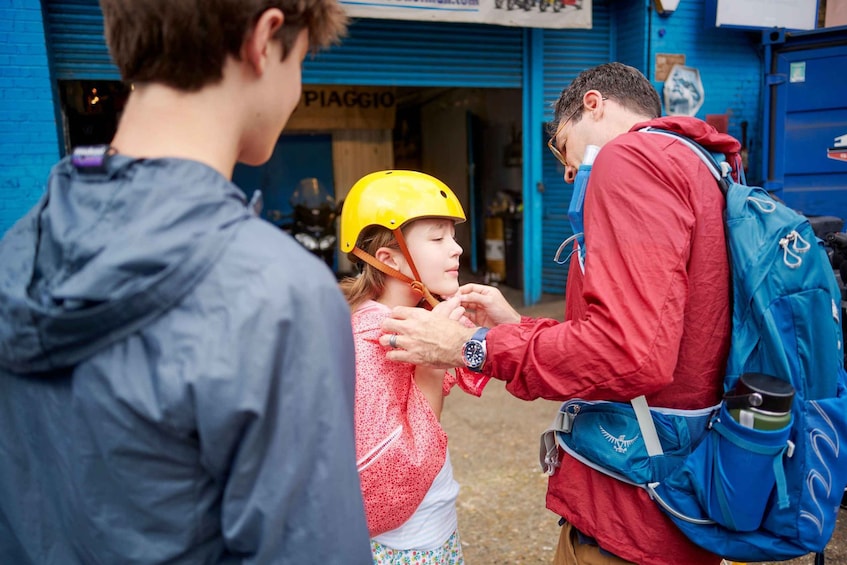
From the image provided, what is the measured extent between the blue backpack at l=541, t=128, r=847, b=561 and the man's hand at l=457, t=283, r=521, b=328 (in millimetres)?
574

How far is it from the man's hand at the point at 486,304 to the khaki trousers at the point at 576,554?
0.65 meters

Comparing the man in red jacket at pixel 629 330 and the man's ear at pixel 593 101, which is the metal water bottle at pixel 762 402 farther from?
the man's ear at pixel 593 101

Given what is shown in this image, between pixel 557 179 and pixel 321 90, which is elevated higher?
pixel 321 90

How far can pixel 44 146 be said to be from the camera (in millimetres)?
5648

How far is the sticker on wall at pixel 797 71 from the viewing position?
20.5 ft

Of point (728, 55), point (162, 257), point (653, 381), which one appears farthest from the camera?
point (728, 55)

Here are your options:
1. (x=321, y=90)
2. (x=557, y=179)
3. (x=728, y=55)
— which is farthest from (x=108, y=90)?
(x=728, y=55)

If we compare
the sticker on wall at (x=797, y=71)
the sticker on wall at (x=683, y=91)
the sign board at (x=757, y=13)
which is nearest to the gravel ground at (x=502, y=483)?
the sticker on wall at (x=797, y=71)

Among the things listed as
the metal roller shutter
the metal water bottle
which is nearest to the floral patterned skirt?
the metal water bottle

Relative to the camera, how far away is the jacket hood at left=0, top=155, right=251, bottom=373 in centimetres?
83

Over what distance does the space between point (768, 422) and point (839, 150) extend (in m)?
5.87

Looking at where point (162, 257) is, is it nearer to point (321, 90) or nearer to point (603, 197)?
point (603, 197)

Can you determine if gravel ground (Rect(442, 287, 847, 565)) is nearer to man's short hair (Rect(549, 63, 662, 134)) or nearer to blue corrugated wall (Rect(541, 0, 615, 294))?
man's short hair (Rect(549, 63, 662, 134))

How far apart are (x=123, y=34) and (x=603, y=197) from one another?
107 cm
